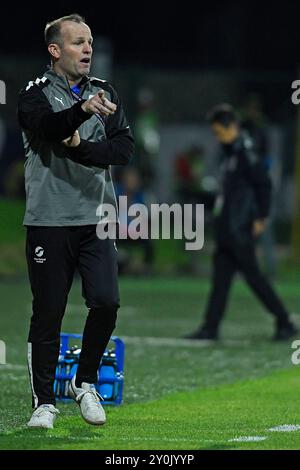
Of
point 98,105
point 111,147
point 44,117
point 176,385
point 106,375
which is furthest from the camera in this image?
point 176,385

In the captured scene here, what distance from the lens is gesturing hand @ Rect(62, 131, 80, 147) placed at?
8.02m

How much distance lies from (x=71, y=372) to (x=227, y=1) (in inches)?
1332

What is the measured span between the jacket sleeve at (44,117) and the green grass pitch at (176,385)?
1645 millimetres

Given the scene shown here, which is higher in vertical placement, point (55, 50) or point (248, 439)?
point (55, 50)

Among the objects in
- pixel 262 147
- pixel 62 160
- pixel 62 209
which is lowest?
pixel 262 147

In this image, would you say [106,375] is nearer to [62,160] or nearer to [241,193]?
[62,160]

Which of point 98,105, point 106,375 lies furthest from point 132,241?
point 98,105

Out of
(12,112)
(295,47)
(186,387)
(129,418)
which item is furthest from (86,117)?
(295,47)

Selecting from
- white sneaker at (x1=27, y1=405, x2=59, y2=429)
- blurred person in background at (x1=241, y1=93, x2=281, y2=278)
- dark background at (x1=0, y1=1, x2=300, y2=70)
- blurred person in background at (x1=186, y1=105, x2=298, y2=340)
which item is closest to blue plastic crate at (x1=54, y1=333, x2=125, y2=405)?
white sneaker at (x1=27, y1=405, x2=59, y2=429)

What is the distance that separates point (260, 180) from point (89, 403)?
556 centimetres

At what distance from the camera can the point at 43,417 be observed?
8.12 metres

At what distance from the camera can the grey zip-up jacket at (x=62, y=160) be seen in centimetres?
815

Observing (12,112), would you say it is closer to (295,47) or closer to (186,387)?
(295,47)

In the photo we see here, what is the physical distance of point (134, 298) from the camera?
1748 cm
